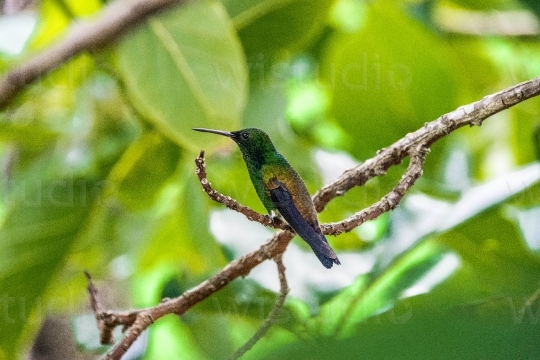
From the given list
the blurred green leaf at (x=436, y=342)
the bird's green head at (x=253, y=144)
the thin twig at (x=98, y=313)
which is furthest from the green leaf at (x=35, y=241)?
the blurred green leaf at (x=436, y=342)

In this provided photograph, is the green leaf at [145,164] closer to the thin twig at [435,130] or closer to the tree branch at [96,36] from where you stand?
the tree branch at [96,36]

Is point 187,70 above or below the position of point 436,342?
below

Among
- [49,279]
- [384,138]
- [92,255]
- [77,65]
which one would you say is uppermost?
[77,65]

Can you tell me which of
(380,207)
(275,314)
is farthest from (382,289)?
(380,207)

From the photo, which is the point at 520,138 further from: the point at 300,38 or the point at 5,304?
the point at 5,304

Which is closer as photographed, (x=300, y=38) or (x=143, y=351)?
(x=143, y=351)

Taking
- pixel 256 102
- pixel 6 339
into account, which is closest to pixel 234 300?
pixel 6 339

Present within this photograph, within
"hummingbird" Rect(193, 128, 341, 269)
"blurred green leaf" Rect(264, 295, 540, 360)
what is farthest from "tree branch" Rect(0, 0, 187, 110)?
"blurred green leaf" Rect(264, 295, 540, 360)

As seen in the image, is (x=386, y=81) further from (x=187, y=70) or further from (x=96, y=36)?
(x=96, y=36)
